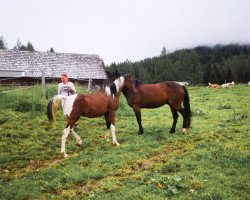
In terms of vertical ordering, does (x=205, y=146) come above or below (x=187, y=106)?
below

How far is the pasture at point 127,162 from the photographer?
7387 mm

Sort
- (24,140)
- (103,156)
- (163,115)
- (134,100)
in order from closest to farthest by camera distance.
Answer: (103,156), (24,140), (134,100), (163,115)

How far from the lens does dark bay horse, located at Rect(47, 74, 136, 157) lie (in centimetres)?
1098

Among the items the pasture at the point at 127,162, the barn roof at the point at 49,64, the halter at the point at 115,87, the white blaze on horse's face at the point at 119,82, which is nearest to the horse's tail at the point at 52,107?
the pasture at the point at 127,162

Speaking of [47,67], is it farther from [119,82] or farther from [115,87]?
[115,87]

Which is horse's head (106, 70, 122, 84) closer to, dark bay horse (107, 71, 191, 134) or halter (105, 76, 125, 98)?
halter (105, 76, 125, 98)

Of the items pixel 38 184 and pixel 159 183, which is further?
pixel 38 184

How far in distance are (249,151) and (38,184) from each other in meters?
6.45

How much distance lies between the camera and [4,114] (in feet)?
53.8

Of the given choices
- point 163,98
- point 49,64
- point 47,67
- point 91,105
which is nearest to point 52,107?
point 91,105

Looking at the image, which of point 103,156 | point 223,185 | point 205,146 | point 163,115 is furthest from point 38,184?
point 163,115

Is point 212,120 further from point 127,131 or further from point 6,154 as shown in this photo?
point 6,154

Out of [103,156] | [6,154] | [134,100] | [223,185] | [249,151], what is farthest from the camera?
[134,100]

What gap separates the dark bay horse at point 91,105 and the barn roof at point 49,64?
2739 centimetres
